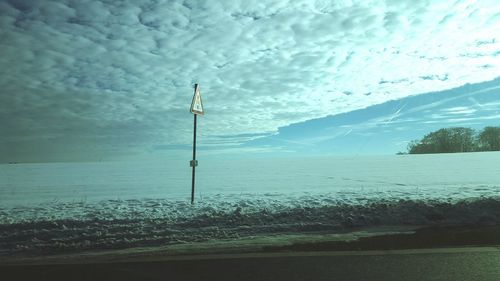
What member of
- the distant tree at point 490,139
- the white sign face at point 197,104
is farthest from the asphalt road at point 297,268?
the distant tree at point 490,139

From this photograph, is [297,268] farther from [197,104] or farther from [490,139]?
→ [490,139]

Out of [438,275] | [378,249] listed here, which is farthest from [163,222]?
[438,275]

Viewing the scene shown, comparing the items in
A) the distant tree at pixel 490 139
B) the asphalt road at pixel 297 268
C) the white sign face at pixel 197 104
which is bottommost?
the asphalt road at pixel 297 268

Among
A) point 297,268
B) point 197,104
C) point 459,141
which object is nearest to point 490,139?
point 459,141

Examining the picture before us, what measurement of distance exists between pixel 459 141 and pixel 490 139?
5.00 metres

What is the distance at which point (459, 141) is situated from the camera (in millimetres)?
68875

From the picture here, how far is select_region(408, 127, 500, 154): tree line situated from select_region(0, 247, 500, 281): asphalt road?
216 ft

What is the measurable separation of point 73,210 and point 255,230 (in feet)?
18.5

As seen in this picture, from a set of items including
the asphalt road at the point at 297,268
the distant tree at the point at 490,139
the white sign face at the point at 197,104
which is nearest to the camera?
the asphalt road at the point at 297,268

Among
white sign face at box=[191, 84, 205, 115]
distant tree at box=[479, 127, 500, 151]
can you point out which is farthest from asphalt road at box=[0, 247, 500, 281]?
distant tree at box=[479, 127, 500, 151]

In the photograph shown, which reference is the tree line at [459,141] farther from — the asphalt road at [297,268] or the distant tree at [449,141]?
the asphalt road at [297,268]

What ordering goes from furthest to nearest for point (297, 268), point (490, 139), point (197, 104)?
point (490, 139) < point (197, 104) < point (297, 268)

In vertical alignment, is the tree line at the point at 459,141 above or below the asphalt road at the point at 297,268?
above

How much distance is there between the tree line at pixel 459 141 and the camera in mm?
64875
